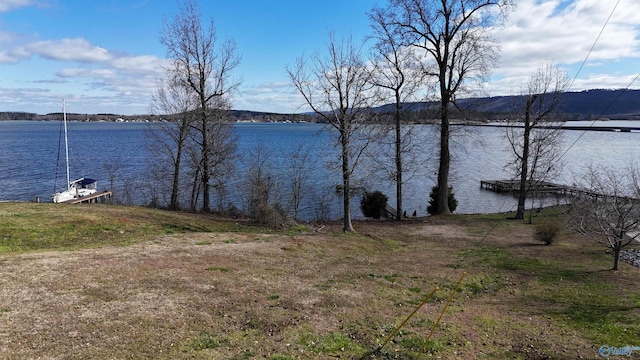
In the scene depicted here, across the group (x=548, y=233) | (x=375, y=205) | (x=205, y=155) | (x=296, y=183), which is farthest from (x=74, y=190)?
(x=548, y=233)

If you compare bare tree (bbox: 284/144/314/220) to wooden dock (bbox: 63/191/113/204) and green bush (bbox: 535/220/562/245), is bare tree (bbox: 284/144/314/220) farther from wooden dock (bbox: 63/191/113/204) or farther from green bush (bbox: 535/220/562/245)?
wooden dock (bbox: 63/191/113/204)

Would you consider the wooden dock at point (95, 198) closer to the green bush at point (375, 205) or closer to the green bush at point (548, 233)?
the green bush at point (375, 205)

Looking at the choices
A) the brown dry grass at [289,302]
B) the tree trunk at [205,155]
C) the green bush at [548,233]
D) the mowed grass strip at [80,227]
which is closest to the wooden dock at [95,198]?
the tree trunk at [205,155]

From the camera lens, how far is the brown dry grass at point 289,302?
7074 mm

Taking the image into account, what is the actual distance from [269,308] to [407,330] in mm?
3026

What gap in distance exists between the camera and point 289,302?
30.9 feet

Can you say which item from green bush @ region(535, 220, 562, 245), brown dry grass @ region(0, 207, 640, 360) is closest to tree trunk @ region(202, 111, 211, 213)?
brown dry grass @ region(0, 207, 640, 360)

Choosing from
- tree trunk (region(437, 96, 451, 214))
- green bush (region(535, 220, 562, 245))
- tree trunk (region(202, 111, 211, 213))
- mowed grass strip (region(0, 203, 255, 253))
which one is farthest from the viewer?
tree trunk (region(437, 96, 451, 214))

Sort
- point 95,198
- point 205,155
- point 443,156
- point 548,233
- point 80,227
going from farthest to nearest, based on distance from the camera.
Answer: point 95,198
point 443,156
point 205,155
point 548,233
point 80,227

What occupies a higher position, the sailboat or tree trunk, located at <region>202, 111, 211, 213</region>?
tree trunk, located at <region>202, 111, 211, 213</region>

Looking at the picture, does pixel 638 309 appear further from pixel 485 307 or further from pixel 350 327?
pixel 350 327

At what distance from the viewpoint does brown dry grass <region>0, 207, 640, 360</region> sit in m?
7.07

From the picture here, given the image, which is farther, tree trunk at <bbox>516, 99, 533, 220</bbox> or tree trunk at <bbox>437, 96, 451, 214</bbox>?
tree trunk at <bbox>437, 96, 451, 214</bbox>

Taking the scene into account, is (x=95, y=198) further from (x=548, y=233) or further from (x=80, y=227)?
(x=548, y=233)
